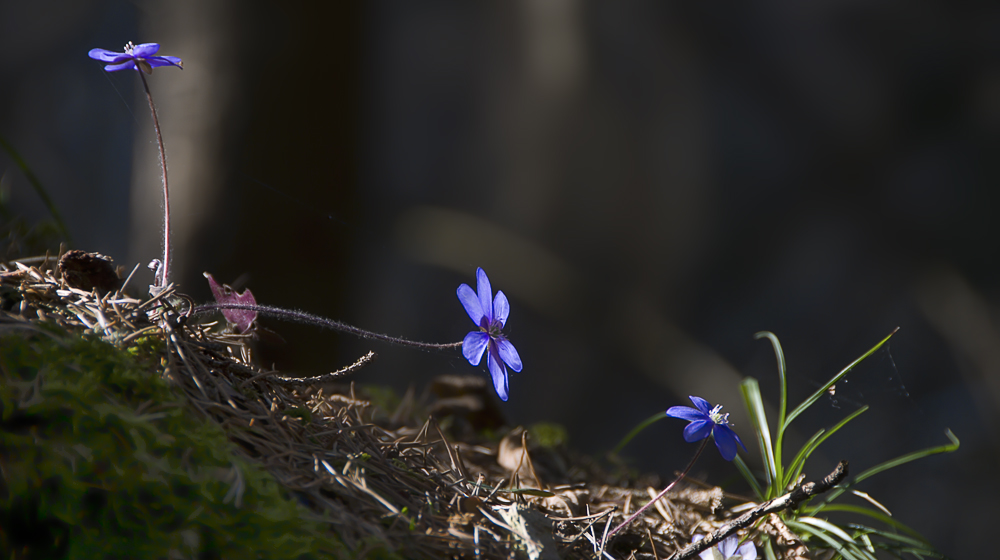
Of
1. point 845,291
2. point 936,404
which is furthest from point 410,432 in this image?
point 936,404

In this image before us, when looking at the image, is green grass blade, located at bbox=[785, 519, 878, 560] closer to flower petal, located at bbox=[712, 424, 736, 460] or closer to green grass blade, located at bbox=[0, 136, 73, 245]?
flower petal, located at bbox=[712, 424, 736, 460]

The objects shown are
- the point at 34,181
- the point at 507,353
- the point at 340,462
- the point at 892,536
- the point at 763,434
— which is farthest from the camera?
the point at 34,181

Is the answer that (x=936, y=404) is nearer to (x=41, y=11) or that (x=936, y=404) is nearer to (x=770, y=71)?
(x=770, y=71)

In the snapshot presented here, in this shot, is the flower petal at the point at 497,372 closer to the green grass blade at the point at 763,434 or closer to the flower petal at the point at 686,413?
the flower petal at the point at 686,413

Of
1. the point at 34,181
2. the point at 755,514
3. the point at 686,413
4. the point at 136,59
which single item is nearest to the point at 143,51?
the point at 136,59

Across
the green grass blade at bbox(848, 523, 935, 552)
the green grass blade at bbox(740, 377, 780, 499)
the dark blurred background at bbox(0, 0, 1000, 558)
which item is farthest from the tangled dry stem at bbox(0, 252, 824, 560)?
the dark blurred background at bbox(0, 0, 1000, 558)

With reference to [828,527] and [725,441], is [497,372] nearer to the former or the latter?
[725,441]
